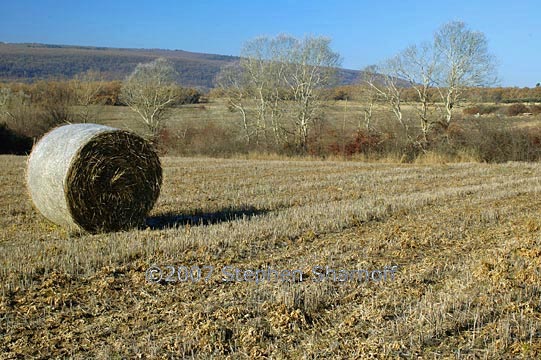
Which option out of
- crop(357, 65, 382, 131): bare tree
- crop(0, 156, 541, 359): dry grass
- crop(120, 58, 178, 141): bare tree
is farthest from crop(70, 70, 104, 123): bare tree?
crop(0, 156, 541, 359): dry grass

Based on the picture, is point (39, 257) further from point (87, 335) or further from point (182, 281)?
point (87, 335)

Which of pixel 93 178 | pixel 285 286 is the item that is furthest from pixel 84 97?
pixel 285 286

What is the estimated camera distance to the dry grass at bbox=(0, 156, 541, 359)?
15.6ft

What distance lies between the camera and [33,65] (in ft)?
382

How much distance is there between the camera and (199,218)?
10484mm

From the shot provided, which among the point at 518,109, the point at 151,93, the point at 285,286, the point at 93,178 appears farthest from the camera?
the point at 151,93

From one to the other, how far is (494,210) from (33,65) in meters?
122

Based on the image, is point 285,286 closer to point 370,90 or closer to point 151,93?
point 370,90

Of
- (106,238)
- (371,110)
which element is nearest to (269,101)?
(371,110)

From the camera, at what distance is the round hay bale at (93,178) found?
8.84 m

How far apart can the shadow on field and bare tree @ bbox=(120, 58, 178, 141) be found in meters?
37.1

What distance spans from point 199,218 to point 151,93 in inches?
1614

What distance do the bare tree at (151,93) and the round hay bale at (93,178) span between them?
38106 mm

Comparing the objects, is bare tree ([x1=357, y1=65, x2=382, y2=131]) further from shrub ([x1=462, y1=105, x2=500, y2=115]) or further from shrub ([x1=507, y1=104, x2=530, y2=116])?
shrub ([x1=507, y1=104, x2=530, y2=116])
